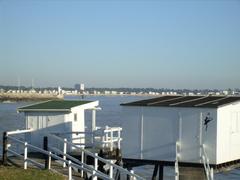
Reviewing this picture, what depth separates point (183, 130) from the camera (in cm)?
2006

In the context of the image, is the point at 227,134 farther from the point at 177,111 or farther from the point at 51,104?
the point at 51,104

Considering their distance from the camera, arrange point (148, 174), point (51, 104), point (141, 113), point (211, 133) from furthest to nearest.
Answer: point (148, 174)
point (51, 104)
point (141, 113)
point (211, 133)

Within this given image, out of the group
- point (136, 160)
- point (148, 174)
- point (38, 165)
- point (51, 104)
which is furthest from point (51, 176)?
point (148, 174)

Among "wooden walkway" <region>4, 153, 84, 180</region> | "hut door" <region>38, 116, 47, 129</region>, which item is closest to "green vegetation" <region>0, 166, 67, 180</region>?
"wooden walkway" <region>4, 153, 84, 180</region>

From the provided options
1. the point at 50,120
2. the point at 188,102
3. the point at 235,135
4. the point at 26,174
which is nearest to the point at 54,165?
the point at 26,174

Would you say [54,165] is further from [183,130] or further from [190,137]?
[190,137]

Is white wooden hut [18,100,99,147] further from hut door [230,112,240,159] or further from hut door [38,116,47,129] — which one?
hut door [230,112,240,159]

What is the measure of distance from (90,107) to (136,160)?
4277mm

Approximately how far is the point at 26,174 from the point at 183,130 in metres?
6.46

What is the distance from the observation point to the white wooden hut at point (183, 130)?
64.7 ft

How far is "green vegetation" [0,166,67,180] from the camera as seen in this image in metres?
16.5

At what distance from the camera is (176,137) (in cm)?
2025

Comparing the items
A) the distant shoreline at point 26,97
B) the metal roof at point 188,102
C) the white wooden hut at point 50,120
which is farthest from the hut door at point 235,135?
the distant shoreline at point 26,97

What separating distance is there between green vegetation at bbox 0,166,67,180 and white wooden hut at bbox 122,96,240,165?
4.93 metres
